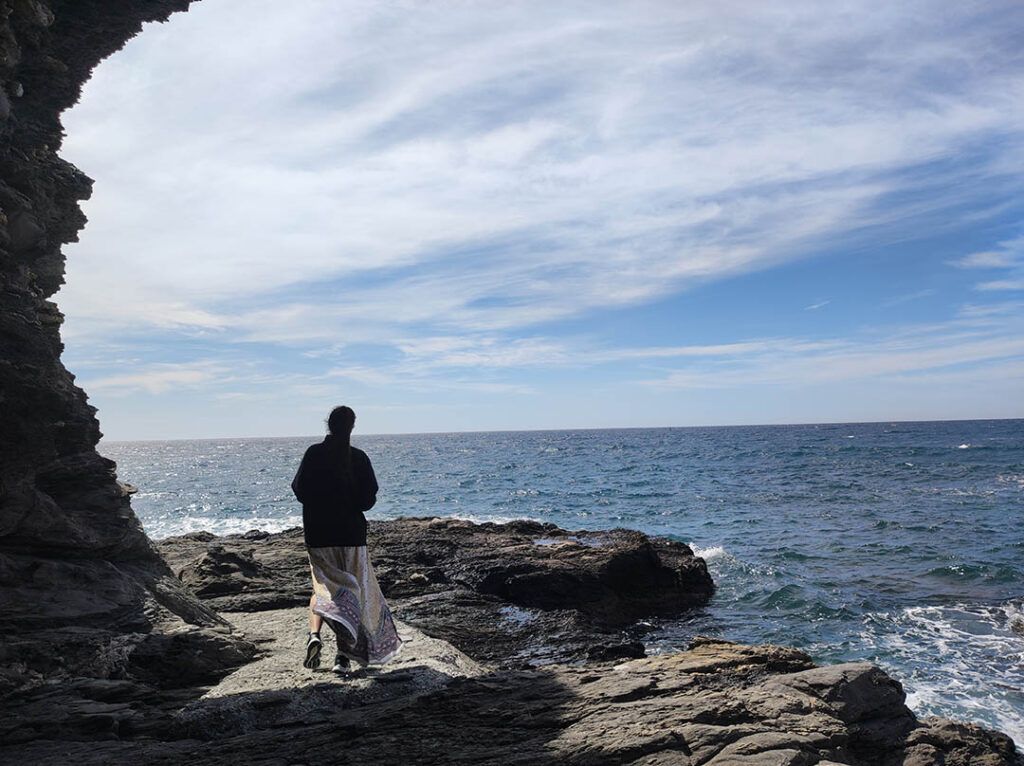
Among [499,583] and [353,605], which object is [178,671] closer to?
[353,605]

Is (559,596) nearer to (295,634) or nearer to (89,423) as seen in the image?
(295,634)

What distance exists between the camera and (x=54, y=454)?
23.3ft

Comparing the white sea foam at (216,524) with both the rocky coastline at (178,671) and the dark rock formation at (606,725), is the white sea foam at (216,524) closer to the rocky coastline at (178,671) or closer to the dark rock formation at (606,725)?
the rocky coastline at (178,671)

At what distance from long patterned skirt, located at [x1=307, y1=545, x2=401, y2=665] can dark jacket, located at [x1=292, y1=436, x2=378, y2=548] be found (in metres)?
0.14

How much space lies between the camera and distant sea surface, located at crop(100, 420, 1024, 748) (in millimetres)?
12938

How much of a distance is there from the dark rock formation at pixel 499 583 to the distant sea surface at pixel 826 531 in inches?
50.2

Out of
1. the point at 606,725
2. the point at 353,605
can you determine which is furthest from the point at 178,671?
the point at 606,725

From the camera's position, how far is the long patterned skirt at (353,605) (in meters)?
6.04

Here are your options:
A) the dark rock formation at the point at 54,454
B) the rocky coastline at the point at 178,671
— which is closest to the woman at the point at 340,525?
the rocky coastline at the point at 178,671

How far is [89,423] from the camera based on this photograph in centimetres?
775

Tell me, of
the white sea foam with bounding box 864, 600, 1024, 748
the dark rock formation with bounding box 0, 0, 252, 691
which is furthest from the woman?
the white sea foam with bounding box 864, 600, 1024, 748

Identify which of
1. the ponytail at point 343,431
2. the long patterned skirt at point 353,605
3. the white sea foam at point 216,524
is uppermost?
the ponytail at point 343,431

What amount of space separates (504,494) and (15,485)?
39327mm

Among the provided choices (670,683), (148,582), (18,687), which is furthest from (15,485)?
(670,683)
